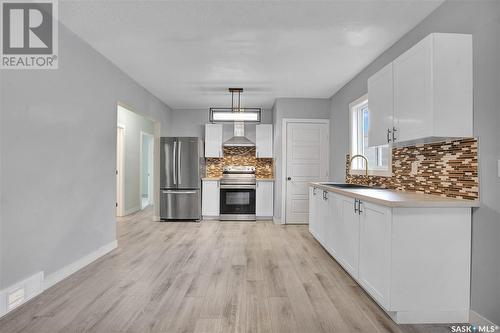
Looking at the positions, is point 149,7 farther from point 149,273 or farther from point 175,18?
point 149,273

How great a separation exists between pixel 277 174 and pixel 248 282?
303 cm

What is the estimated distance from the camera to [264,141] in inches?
244

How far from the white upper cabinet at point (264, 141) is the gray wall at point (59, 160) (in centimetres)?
311

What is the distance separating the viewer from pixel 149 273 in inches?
115

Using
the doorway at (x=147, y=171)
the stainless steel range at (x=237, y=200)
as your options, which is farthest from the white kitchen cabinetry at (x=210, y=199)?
the doorway at (x=147, y=171)

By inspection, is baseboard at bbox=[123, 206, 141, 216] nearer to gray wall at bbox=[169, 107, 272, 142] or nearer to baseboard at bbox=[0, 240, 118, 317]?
gray wall at bbox=[169, 107, 272, 142]

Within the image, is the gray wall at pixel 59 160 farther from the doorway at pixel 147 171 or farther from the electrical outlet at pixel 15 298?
the doorway at pixel 147 171

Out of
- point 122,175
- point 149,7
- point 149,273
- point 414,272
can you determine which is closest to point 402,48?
point 414,272

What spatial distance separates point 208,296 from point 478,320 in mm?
1966

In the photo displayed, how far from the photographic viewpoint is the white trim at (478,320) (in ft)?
6.03

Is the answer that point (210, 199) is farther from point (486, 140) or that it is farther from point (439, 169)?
point (486, 140)

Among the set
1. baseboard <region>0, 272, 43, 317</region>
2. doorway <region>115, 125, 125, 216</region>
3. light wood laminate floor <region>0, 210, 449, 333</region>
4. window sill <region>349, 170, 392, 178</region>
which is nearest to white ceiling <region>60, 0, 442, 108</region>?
window sill <region>349, 170, 392, 178</region>

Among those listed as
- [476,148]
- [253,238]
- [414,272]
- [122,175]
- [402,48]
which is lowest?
[253,238]

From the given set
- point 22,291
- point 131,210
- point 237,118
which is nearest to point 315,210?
point 237,118
